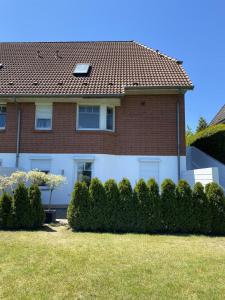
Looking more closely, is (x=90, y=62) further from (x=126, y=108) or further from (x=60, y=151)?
(x=60, y=151)

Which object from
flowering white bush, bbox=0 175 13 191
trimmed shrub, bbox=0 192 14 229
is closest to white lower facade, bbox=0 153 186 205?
flowering white bush, bbox=0 175 13 191

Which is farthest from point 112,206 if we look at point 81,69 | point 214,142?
point 81,69

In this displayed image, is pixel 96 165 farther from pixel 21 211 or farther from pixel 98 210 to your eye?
pixel 21 211

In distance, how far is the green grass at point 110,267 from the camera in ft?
17.4

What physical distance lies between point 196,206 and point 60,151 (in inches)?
321

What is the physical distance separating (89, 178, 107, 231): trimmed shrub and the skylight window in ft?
30.2

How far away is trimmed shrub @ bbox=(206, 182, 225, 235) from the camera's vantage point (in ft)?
34.4

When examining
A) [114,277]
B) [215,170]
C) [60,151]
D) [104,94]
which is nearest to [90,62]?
[104,94]

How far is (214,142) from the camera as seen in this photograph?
18.5 metres

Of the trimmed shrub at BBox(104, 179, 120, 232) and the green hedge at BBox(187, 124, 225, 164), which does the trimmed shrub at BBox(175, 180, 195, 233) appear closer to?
the trimmed shrub at BBox(104, 179, 120, 232)

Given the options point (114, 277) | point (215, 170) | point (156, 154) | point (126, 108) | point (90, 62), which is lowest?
point (114, 277)

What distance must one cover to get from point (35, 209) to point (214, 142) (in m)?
11.8

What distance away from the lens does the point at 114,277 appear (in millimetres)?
5961

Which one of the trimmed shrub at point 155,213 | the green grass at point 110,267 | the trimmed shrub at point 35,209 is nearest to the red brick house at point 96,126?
the trimmed shrub at point 35,209
